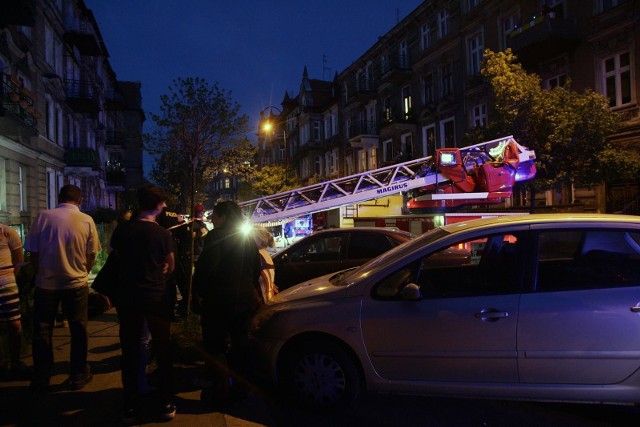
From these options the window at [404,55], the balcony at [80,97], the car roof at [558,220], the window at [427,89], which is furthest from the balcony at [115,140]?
the car roof at [558,220]

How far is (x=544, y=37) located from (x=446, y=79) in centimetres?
797

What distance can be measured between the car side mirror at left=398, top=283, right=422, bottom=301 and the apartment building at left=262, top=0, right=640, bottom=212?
13.8 metres

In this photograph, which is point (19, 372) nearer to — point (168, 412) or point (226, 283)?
point (168, 412)

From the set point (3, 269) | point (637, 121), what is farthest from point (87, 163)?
point (637, 121)

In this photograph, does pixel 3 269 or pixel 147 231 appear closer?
pixel 147 231

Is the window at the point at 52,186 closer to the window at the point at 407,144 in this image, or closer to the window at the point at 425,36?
the window at the point at 407,144

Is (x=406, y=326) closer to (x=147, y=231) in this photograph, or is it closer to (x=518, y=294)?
(x=518, y=294)

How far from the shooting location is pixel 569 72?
16.9 metres

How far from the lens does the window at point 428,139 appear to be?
81.8 feet

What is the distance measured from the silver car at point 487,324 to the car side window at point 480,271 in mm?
15

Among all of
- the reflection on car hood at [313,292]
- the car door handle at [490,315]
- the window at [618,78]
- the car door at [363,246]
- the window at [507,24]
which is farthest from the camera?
the window at [507,24]

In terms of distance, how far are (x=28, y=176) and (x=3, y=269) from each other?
55.8ft

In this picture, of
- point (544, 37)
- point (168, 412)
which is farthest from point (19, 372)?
point (544, 37)

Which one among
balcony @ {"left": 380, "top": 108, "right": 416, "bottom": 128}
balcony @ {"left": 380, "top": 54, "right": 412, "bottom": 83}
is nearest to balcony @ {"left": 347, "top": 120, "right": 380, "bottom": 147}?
balcony @ {"left": 380, "top": 108, "right": 416, "bottom": 128}
